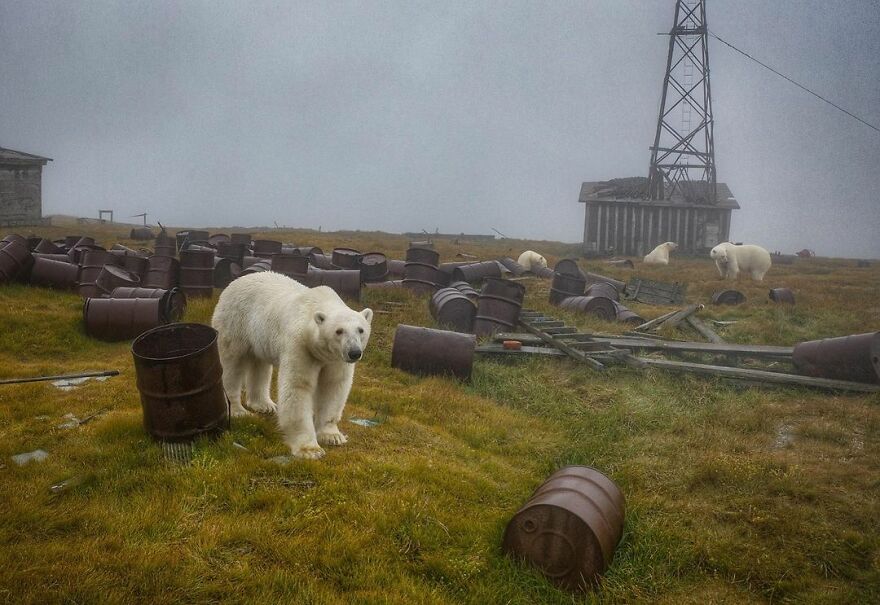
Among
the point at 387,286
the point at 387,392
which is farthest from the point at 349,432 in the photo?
the point at 387,286

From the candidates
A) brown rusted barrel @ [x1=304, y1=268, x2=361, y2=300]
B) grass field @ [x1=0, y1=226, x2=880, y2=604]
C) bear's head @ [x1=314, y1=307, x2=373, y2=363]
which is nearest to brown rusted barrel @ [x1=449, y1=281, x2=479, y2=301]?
brown rusted barrel @ [x1=304, y1=268, x2=361, y2=300]

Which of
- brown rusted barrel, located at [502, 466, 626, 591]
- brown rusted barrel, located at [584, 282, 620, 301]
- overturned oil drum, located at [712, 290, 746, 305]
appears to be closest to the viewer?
brown rusted barrel, located at [502, 466, 626, 591]

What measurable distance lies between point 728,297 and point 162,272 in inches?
641

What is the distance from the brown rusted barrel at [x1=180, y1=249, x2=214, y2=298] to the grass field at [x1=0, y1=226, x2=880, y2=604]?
4.61 m

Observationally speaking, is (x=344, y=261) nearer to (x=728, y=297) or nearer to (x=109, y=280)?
(x=109, y=280)

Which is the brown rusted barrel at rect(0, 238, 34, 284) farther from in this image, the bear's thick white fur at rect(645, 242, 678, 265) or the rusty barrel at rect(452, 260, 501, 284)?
the bear's thick white fur at rect(645, 242, 678, 265)

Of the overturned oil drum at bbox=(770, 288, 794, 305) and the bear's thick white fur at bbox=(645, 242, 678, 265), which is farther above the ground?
the bear's thick white fur at bbox=(645, 242, 678, 265)

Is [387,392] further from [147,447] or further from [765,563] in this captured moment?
[765,563]

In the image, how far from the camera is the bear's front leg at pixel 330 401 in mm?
6348

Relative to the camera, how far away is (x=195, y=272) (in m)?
13.9

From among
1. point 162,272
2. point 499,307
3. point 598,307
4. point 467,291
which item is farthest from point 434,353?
point 162,272

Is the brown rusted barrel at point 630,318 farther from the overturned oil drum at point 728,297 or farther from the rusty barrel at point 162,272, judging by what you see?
the rusty barrel at point 162,272

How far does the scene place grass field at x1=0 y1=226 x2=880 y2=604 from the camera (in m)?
4.11

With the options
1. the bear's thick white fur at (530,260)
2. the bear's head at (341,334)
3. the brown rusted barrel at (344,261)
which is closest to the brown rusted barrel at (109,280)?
the brown rusted barrel at (344,261)
